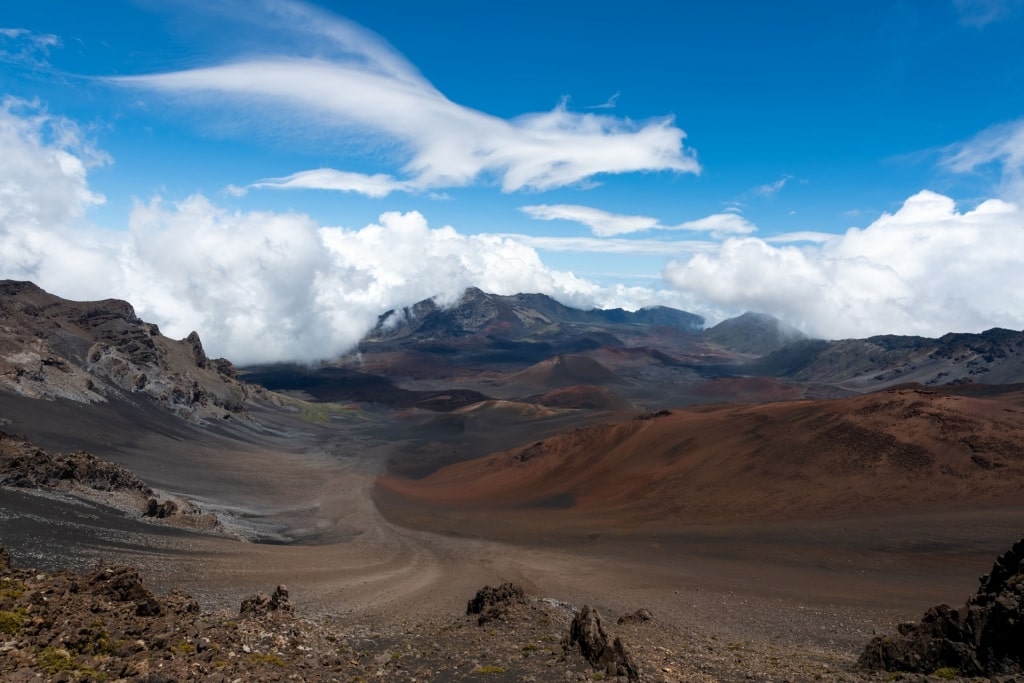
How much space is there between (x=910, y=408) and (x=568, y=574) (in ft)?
129

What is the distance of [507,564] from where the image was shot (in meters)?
39.2

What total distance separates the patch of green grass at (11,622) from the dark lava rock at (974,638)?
63.7 ft

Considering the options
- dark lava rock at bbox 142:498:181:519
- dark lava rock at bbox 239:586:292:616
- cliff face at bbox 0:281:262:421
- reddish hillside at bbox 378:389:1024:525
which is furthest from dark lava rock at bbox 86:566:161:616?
cliff face at bbox 0:281:262:421

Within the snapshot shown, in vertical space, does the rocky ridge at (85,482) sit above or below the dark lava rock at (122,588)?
below

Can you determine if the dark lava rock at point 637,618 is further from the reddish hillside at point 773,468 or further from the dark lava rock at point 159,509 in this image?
the dark lava rock at point 159,509

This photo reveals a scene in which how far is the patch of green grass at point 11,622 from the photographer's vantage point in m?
11.4

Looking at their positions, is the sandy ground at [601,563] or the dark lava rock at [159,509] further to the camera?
the dark lava rock at [159,509]

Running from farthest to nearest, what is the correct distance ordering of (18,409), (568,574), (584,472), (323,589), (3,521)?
(584,472) < (18,409) < (568,574) < (323,589) < (3,521)

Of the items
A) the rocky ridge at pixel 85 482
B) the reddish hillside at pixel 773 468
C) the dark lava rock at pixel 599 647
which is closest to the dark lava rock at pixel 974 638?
the dark lava rock at pixel 599 647

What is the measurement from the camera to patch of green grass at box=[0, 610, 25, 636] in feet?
37.6

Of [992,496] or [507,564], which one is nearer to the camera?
[507,564]

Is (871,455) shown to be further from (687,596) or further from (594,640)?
(594,640)

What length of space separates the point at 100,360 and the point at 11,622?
100559 mm

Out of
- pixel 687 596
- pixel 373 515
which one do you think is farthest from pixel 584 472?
pixel 687 596
